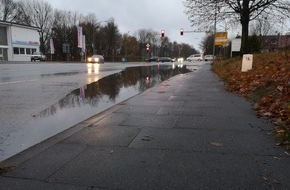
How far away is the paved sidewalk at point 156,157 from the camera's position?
3.52 metres

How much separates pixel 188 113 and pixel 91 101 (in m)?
3.58

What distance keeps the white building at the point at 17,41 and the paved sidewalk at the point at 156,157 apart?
206ft

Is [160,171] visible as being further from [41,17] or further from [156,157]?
[41,17]

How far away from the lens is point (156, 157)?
4.30 m

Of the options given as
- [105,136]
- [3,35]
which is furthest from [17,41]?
[105,136]

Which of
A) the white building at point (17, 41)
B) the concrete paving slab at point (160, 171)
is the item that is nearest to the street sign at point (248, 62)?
the concrete paving slab at point (160, 171)

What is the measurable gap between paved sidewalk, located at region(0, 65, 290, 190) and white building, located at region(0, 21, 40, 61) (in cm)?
6291

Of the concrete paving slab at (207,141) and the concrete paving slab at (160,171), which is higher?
the concrete paving slab at (207,141)

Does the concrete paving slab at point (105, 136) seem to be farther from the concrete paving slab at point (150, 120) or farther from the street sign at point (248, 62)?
the street sign at point (248, 62)

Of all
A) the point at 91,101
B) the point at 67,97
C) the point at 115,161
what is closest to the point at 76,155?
the point at 115,161

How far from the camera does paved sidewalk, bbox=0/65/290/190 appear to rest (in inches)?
139

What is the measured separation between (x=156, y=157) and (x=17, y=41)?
225 ft

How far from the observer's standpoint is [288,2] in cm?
2311

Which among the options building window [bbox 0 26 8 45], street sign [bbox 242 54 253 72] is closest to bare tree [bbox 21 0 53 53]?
building window [bbox 0 26 8 45]
